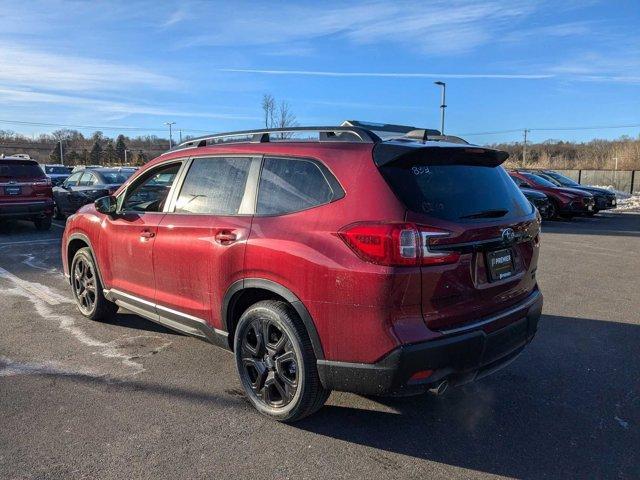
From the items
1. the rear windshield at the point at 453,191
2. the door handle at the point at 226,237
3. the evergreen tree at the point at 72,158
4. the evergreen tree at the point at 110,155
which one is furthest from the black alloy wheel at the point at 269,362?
the evergreen tree at the point at 72,158

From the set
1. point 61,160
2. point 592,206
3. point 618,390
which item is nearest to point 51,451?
point 618,390

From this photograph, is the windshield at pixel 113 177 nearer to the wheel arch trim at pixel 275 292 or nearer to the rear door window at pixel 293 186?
the wheel arch trim at pixel 275 292

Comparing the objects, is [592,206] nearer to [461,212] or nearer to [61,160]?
[461,212]

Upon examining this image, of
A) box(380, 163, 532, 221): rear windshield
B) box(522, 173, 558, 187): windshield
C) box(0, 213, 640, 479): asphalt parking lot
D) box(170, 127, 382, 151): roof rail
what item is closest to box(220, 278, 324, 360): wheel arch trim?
box(0, 213, 640, 479): asphalt parking lot

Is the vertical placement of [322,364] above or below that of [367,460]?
above

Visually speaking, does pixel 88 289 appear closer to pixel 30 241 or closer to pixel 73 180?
pixel 30 241

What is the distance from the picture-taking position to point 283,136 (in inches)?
150

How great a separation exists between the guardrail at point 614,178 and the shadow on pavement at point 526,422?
102ft

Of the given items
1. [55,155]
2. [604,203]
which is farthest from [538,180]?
[55,155]

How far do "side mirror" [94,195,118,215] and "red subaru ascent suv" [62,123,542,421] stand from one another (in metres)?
1.01

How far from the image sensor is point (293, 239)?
3158 millimetres

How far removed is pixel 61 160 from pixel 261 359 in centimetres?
8508

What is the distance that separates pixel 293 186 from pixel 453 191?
101 centimetres

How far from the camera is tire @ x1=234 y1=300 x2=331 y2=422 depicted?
10.5 feet
